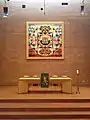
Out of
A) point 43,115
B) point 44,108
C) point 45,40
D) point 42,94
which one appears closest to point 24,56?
point 45,40

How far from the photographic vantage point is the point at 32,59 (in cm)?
1052

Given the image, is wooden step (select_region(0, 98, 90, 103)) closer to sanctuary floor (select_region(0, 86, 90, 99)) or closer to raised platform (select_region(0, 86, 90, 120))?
raised platform (select_region(0, 86, 90, 120))

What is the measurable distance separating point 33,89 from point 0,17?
3287mm

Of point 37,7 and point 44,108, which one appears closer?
point 44,108

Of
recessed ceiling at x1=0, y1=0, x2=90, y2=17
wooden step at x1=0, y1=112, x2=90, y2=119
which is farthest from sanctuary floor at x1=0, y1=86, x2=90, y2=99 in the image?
recessed ceiling at x1=0, y1=0, x2=90, y2=17

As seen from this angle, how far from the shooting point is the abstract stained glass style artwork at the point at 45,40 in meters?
10.5

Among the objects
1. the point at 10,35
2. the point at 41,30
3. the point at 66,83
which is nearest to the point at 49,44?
the point at 41,30

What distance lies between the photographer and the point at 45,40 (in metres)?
10.6

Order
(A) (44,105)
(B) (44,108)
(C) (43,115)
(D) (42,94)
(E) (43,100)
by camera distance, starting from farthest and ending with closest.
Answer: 1. (D) (42,94)
2. (E) (43,100)
3. (A) (44,105)
4. (B) (44,108)
5. (C) (43,115)

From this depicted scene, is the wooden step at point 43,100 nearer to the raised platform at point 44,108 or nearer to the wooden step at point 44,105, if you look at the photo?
the raised platform at point 44,108

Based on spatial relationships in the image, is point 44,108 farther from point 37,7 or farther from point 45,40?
point 37,7

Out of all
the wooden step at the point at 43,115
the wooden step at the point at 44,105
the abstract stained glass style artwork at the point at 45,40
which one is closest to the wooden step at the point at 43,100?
the wooden step at the point at 44,105

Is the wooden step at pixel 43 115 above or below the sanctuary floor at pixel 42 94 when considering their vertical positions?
below

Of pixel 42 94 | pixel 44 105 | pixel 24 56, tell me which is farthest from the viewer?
pixel 24 56
